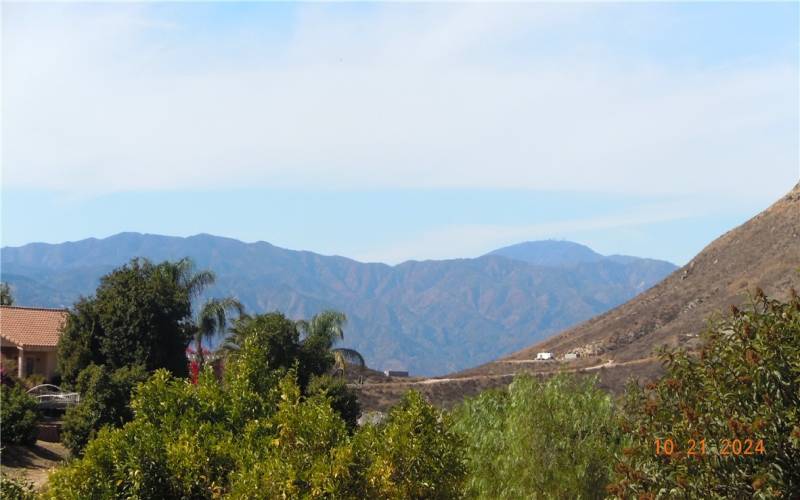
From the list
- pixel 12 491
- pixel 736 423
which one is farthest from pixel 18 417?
pixel 736 423

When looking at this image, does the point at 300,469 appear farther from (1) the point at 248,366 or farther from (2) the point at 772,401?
(2) the point at 772,401

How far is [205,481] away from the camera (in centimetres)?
1077

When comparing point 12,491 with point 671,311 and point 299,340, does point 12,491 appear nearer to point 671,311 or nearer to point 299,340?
point 299,340

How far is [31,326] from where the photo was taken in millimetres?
53656

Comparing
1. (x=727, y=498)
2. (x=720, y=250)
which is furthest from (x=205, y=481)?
(x=720, y=250)

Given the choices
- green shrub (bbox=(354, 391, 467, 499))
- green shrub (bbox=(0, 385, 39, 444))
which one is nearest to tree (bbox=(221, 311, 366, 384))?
green shrub (bbox=(0, 385, 39, 444))

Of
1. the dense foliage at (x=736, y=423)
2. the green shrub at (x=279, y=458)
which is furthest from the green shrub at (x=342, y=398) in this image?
the dense foliage at (x=736, y=423)

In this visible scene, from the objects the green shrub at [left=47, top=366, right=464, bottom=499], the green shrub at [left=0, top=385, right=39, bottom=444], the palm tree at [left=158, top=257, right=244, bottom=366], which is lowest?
the green shrub at [left=0, top=385, right=39, bottom=444]

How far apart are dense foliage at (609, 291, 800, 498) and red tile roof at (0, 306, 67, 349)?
44305 mm

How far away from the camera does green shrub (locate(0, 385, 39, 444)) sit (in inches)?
1325

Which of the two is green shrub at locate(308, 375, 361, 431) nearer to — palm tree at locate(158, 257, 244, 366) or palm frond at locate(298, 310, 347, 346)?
palm frond at locate(298, 310, 347, 346)

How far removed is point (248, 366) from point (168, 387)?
42.7 inches

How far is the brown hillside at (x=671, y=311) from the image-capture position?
234 feet
